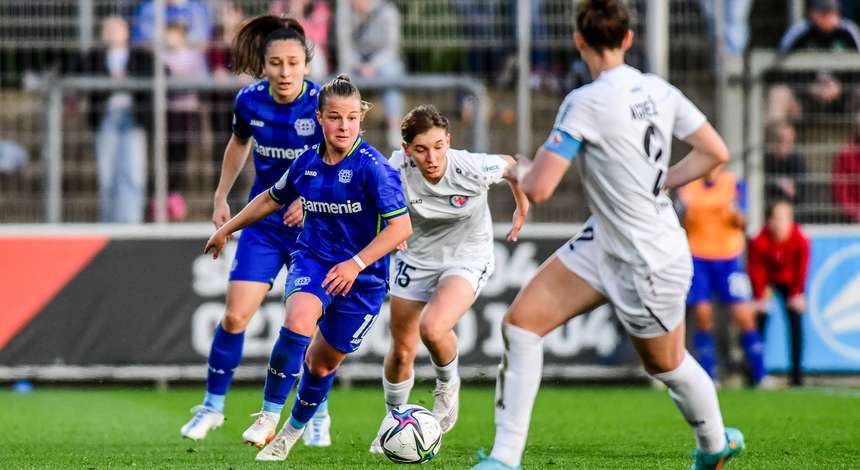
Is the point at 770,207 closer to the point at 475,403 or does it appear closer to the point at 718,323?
the point at 718,323

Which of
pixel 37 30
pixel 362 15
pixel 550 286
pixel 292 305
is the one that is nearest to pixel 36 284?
pixel 37 30

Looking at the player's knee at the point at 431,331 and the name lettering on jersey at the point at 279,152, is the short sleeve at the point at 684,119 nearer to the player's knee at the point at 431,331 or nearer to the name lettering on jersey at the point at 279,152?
the player's knee at the point at 431,331

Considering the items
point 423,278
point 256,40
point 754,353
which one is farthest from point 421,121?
point 754,353

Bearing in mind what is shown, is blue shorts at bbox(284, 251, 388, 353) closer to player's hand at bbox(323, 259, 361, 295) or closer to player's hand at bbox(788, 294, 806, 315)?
player's hand at bbox(323, 259, 361, 295)

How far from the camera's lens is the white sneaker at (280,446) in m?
7.91

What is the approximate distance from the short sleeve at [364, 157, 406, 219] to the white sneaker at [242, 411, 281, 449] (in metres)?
1.30

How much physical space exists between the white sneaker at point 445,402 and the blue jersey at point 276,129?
132cm

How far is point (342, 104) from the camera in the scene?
7555 millimetres

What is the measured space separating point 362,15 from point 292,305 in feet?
25.0

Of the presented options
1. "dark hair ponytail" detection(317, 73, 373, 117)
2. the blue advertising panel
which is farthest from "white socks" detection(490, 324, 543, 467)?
the blue advertising panel

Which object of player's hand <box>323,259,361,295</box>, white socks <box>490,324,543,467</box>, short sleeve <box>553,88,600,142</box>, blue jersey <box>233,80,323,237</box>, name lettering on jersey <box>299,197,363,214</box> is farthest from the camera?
blue jersey <box>233,80,323,237</box>

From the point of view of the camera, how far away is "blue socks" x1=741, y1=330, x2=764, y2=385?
14.7m

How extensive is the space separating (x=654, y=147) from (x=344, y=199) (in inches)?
81.0

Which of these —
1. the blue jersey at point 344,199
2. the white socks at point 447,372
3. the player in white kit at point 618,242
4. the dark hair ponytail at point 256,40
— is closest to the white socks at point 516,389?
the player in white kit at point 618,242
